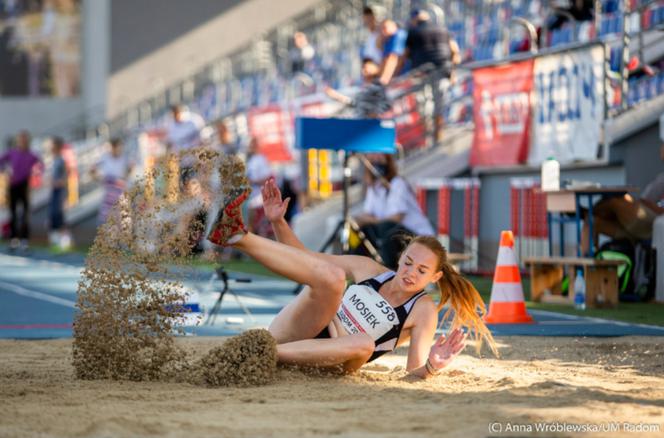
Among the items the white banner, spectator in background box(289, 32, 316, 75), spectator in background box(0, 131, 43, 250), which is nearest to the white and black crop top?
the white banner

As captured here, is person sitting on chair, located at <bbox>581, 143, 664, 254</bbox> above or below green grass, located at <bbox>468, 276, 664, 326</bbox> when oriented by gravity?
above

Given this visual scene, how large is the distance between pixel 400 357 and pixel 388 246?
395 cm

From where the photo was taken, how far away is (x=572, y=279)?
1220 cm

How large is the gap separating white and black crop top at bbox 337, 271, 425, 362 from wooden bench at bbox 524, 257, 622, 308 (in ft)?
15.6

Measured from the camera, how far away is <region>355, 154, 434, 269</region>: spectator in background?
42.5ft

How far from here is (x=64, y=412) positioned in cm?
561

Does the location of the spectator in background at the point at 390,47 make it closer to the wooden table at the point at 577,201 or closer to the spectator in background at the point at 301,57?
the wooden table at the point at 577,201

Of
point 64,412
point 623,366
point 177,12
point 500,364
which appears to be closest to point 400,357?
point 500,364

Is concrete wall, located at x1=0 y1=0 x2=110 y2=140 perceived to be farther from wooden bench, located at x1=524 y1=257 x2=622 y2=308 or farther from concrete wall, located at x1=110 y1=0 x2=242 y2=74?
wooden bench, located at x1=524 y1=257 x2=622 y2=308

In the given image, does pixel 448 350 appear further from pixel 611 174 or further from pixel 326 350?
pixel 611 174

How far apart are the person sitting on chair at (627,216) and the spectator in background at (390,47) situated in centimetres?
479

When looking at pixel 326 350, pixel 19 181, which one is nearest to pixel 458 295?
pixel 326 350

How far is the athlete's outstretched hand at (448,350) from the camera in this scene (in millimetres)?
6746

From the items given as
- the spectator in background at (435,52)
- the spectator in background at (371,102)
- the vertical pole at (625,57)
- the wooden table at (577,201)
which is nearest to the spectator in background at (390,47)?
the spectator in background at (435,52)
